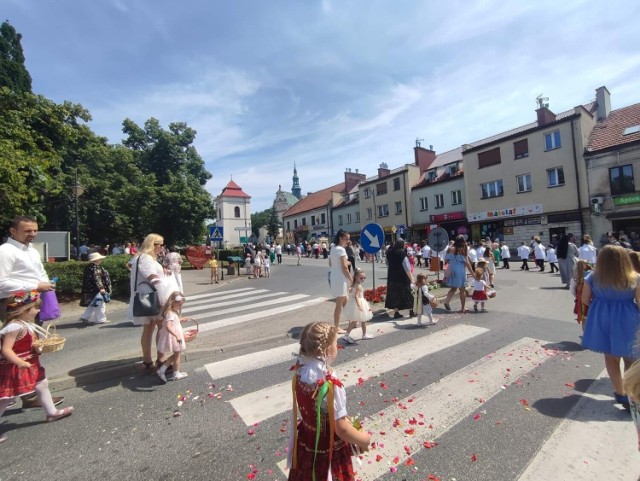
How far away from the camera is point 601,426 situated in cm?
300

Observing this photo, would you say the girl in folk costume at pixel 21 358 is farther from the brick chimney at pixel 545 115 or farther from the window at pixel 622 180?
the brick chimney at pixel 545 115

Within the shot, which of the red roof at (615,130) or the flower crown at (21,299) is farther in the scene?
the red roof at (615,130)

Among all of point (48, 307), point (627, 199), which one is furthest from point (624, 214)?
point (48, 307)

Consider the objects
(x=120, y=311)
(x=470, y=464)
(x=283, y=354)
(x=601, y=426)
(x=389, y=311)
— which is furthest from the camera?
(x=120, y=311)

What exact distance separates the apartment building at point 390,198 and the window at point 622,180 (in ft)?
53.7

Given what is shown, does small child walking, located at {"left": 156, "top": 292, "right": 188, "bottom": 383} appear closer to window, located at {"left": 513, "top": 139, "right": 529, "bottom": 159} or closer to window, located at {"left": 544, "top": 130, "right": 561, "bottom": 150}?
window, located at {"left": 544, "top": 130, "right": 561, "bottom": 150}

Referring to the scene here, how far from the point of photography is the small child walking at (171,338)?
13.9ft

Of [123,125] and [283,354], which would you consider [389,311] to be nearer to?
[283,354]

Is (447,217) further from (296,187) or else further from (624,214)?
(296,187)

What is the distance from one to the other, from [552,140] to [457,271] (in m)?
22.6

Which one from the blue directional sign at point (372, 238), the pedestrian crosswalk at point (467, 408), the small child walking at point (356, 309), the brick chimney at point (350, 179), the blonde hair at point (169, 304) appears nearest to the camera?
the pedestrian crosswalk at point (467, 408)

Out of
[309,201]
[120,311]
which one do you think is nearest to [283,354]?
[120,311]

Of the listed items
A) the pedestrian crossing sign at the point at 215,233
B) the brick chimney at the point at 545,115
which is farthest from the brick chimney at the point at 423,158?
the pedestrian crossing sign at the point at 215,233

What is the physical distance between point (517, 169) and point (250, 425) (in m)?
29.0
